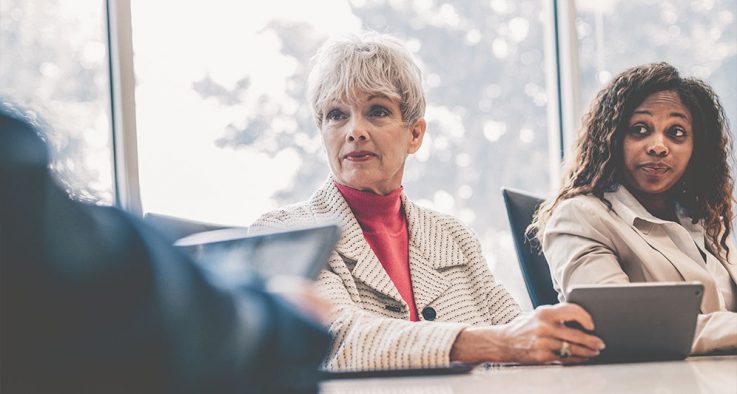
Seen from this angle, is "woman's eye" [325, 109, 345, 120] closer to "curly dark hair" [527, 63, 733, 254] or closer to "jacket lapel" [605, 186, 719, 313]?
"curly dark hair" [527, 63, 733, 254]

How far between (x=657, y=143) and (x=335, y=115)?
2.65ft

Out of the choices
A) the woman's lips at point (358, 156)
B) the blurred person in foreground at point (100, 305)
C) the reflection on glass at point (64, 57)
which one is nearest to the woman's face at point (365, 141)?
the woman's lips at point (358, 156)

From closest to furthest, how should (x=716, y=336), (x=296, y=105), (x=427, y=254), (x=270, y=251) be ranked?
(x=270, y=251) → (x=716, y=336) → (x=427, y=254) → (x=296, y=105)

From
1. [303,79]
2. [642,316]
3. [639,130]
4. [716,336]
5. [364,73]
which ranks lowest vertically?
[716,336]

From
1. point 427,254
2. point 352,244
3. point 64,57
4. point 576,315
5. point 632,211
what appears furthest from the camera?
point 64,57

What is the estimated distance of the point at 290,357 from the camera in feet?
2.09

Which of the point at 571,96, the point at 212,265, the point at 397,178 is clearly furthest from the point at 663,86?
the point at 212,265

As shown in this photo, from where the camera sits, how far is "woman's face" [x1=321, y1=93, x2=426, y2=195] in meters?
2.04

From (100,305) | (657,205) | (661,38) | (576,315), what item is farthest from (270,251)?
(661,38)

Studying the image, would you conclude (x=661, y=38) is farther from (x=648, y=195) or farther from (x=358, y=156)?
(x=358, y=156)

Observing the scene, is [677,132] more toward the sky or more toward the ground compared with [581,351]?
more toward the sky

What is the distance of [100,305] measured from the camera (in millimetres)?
562

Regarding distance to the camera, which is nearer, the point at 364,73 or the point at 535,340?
the point at 535,340

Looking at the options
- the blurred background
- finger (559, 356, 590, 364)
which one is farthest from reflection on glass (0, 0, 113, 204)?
finger (559, 356, 590, 364)
